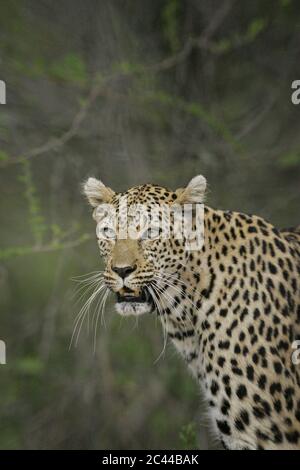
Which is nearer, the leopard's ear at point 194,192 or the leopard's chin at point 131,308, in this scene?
the leopard's chin at point 131,308

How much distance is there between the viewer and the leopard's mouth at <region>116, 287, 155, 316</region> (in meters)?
5.44

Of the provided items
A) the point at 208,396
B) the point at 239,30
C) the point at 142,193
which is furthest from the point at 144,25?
the point at 208,396

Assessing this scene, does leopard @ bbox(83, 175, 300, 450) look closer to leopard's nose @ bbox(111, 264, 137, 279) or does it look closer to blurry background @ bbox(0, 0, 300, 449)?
leopard's nose @ bbox(111, 264, 137, 279)

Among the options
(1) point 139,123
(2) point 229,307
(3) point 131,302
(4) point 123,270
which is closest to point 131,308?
(3) point 131,302

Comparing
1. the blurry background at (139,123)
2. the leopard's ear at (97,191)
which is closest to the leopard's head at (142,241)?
the leopard's ear at (97,191)

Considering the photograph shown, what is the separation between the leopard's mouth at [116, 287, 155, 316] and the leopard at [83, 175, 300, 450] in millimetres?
13

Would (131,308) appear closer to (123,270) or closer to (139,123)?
(123,270)

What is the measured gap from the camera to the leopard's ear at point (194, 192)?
5.58 meters

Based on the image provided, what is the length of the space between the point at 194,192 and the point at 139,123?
17.4ft

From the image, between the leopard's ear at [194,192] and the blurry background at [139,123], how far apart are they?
3436 millimetres

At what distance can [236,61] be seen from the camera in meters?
10.7

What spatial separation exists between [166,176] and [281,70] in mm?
2231

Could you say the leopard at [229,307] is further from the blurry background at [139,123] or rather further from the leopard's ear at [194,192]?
the blurry background at [139,123]

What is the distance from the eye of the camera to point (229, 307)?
608 cm
